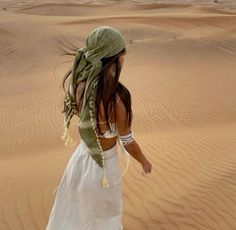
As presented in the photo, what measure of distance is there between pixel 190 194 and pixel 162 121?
426cm

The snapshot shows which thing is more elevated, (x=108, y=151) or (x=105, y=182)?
(x=108, y=151)

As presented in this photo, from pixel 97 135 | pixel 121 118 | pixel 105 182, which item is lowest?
pixel 105 182

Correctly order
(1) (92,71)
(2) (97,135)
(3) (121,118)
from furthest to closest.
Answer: (2) (97,135) → (3) (121,118) → (1) (92,71)

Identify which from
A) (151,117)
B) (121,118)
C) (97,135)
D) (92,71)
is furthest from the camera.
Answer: (151,117)

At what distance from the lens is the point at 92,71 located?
3389 mm

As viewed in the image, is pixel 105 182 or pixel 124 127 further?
pixel 105 182

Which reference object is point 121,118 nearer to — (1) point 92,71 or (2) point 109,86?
(2) point 109,86

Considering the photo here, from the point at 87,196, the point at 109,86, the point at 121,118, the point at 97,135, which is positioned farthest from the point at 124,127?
the point at 87,196

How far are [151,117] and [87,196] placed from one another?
612 centimetres

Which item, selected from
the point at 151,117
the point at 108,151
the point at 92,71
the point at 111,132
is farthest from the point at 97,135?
the point at 151,117

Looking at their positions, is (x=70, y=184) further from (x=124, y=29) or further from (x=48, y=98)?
(x=124, y=29)

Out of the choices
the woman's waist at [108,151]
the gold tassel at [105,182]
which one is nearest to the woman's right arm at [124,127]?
the woman's waist at [108,151]

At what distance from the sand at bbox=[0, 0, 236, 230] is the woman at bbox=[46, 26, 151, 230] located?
1034 mm

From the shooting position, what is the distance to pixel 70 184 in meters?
3.90
